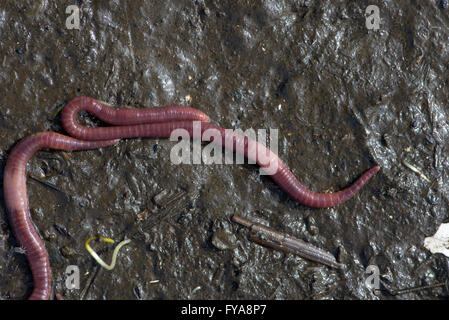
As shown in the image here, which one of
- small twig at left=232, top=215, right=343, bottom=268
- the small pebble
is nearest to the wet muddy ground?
the small pebble

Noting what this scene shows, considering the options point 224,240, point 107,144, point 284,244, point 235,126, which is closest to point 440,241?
point 284,244

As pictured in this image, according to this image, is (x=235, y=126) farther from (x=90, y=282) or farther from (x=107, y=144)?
(x=90, y=282)

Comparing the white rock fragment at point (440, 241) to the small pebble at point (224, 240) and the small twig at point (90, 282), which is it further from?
the small twig at point (90, 282)

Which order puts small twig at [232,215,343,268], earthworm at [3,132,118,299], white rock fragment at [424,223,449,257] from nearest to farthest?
1. earthworm at [3,132,118,299]
2. small twig at [232,215,343,268]
3. white rock fragment at [424,223,449,257]

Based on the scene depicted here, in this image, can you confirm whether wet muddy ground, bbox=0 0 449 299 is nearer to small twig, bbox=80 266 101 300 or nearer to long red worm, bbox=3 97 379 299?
small twig, bbox=80 266 101 300

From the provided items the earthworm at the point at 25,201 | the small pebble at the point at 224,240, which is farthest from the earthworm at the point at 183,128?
the small pebble at the point at 224,240

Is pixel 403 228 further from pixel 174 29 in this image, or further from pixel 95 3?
pixel 95 3

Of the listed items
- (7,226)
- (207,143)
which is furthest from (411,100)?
(7,226)
